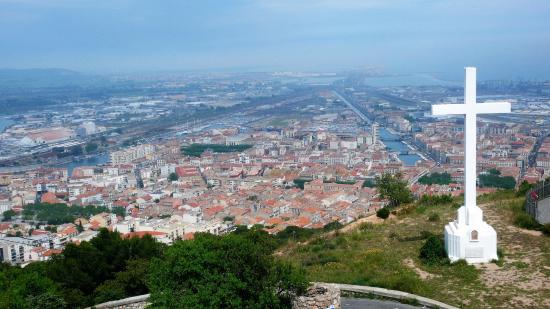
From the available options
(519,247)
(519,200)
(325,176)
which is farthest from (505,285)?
(325,176)

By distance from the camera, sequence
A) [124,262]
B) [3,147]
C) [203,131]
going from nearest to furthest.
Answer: [124,262] → [3,147] → [203,131]

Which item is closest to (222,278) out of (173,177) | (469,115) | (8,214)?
(469,115)

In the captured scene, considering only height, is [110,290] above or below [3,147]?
above

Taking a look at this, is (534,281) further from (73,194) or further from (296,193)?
A: (73,194)

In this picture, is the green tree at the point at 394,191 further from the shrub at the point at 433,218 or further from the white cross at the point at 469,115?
the white cross at the point at 469,115

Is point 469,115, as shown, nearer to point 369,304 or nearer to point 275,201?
point 369,304

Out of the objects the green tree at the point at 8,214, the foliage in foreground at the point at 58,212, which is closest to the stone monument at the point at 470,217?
the foliage in foreground at the point at 58,212
